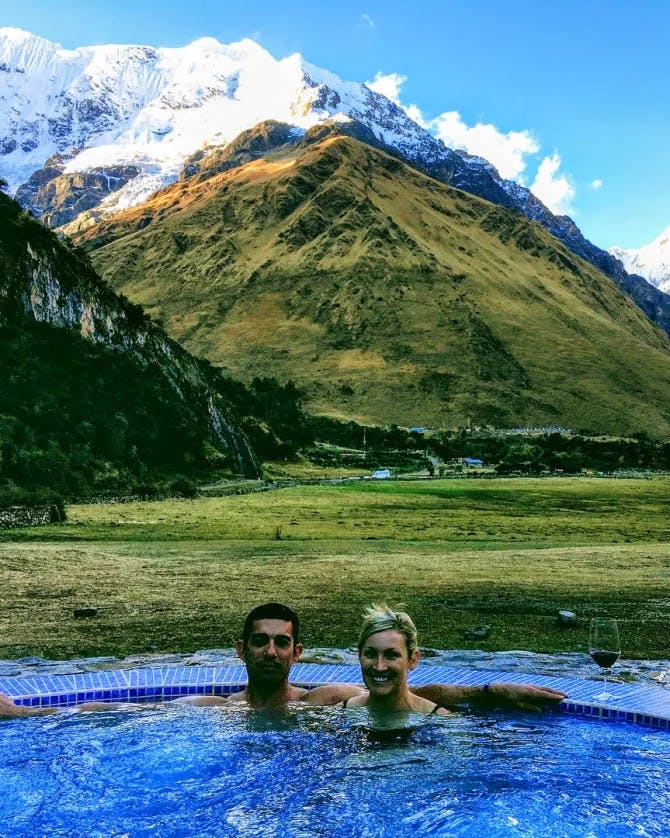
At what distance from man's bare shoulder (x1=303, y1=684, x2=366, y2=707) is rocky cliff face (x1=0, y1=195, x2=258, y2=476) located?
52965mm

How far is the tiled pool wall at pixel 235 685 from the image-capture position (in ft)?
28.6

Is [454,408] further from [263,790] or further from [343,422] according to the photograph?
[263,790]

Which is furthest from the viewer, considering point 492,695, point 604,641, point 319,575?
point 319,575

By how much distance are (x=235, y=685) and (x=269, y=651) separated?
189 cm

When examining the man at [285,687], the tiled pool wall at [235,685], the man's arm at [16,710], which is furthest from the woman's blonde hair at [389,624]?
the man's arm at [16,710]

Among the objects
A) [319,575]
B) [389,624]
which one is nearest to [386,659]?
[389,624]

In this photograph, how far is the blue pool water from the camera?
700cm

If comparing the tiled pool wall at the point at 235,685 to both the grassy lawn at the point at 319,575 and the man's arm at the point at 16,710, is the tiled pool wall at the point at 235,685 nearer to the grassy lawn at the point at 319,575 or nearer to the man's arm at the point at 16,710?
the man's arm at the point at 16,710

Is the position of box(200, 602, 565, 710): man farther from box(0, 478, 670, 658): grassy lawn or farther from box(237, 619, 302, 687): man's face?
box(0, 478, 670, 658): grassy lawn

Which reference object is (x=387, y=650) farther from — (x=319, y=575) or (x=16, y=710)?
(x=319, y=575)

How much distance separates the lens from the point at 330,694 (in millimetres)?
8758

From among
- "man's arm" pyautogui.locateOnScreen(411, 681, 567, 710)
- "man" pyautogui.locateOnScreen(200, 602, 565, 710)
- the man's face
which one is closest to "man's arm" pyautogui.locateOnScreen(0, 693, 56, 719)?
"man" pyautogui.locateOnScreen(200, 602, 565, 710)

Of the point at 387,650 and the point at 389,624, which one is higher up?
the point at 389,624

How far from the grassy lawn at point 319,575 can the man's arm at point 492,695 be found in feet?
12.8
